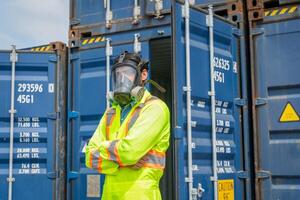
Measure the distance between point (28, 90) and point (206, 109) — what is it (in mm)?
2563

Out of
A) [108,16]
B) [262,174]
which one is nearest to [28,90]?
[108,16]

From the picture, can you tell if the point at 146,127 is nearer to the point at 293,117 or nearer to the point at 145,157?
the point at 145,157

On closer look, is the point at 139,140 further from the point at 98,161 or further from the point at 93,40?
the point at 93,40

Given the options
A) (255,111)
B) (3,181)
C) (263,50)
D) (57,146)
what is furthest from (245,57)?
(3,181)

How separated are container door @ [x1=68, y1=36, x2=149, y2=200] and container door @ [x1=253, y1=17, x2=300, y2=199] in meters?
1.60

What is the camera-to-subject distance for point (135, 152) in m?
3.53

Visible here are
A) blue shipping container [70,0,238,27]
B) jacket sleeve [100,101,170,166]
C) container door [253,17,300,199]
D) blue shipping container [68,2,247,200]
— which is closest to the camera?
jacket sleeve [100,101,170,166]

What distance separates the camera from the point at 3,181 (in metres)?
6.20

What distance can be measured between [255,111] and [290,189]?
85cm

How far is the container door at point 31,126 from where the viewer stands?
6234 mm

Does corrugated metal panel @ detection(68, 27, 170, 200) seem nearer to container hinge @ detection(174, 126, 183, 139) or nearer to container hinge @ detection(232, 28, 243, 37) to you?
container hinge @ detection(232, 28, 243, 37)

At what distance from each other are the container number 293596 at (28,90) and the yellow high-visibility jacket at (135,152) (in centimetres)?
274

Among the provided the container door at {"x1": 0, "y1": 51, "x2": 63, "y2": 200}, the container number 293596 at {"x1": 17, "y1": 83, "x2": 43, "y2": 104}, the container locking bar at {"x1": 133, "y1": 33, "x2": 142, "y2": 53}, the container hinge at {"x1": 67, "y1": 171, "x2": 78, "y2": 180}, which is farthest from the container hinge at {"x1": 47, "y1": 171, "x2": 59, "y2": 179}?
the container locking bar at {"x1": 133, "y1": 33, "x2": 142, "y2": 53}

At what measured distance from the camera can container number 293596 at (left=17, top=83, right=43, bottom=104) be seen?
20.9ft
